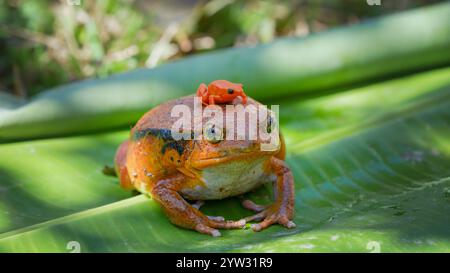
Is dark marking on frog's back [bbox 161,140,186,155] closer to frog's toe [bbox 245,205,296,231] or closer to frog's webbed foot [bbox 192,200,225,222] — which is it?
frog's webbed foot [bbox 192,200,225,222]

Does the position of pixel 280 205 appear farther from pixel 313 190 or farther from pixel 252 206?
pixel 313 190

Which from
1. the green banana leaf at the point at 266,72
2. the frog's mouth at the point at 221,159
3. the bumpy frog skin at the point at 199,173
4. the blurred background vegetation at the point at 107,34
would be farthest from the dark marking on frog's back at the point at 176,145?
the blurred background vegetation at the point at 107,34

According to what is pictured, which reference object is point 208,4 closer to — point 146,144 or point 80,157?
point 80,157

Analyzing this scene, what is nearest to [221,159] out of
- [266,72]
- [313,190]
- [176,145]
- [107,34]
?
[176,145]

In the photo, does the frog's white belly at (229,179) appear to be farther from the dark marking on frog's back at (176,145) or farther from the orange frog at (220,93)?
the orange frog at (220,93)

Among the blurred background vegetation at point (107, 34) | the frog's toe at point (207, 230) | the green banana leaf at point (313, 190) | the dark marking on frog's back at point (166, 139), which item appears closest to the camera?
Result: the green banana leaf at point (313, 190)

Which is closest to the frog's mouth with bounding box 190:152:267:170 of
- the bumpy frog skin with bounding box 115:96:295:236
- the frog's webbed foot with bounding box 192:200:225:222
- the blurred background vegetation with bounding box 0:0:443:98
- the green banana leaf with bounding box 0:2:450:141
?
the bumpy frog skin with bounding box 115:96:295:236
